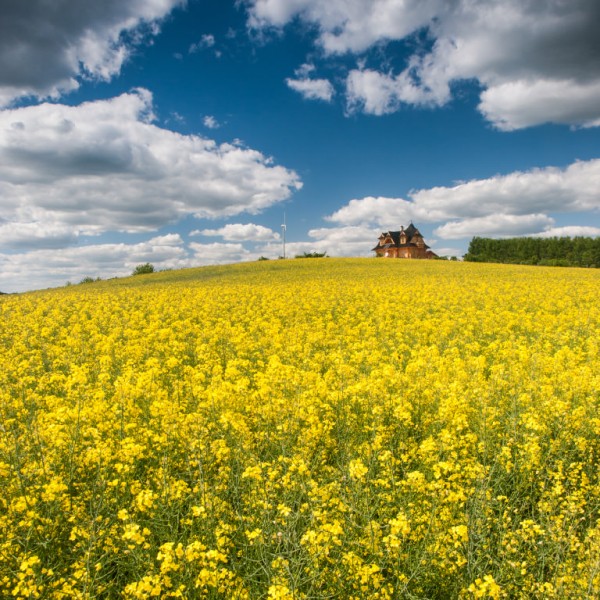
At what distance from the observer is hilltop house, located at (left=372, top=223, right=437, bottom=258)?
86875 millimetres

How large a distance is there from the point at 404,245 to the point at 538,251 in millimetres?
28137

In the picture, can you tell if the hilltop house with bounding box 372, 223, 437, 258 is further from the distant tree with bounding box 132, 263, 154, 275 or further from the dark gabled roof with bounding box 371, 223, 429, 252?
the distant tree with bounding box 132, 263, 154, 275

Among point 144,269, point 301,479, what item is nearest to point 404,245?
point 144,269

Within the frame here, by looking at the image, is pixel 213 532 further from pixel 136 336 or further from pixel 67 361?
pixel 136 336

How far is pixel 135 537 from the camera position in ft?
10.8

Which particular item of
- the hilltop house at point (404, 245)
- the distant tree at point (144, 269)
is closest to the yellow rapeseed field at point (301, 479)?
the distant tree at point (144, 269)

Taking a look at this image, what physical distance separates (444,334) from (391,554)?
9.65m

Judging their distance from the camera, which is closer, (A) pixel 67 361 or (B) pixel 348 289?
(A) pixel 67 361

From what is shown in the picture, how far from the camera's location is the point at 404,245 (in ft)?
295

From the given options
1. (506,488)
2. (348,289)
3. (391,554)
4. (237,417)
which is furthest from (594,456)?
(348,289)

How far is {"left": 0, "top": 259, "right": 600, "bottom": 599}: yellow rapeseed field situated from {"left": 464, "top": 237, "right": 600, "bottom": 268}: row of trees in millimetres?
Answer: 82293

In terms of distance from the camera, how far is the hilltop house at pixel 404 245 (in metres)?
86.9

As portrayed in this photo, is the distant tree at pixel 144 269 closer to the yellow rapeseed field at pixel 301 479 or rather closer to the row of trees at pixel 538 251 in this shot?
the yellow rapeseed field at pixel 301 479

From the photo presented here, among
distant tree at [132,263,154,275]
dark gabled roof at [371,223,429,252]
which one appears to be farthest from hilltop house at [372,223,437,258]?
distant tree at [132,263,154,275]
